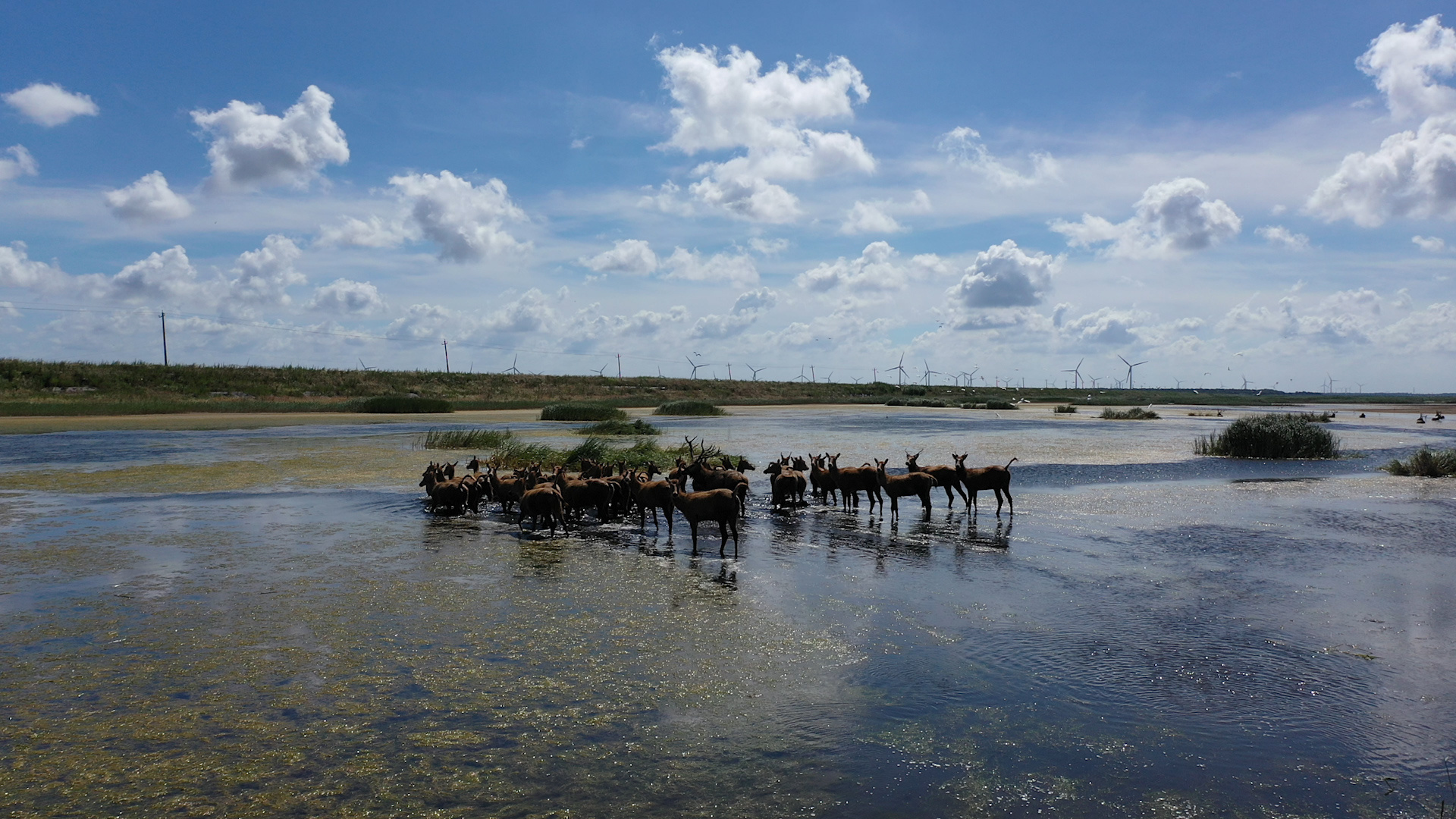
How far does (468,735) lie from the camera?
20.1 feet

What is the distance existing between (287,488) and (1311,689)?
20918 millimetres

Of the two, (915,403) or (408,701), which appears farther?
(915,403)

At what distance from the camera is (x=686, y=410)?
66562mm

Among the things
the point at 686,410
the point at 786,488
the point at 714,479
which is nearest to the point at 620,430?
the point at 714,479

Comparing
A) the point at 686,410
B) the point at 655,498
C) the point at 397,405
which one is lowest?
the point at 655,498

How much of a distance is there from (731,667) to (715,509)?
215 inches

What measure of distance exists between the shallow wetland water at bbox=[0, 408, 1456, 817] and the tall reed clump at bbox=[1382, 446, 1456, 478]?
959 centimetres

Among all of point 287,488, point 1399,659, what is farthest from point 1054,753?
point 287,488

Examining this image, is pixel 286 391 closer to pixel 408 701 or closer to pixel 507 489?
pixel 507 489

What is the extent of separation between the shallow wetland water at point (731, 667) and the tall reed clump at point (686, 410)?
49.4m

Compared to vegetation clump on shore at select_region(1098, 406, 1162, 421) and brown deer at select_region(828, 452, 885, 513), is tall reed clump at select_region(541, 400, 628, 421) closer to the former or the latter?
vegetation clump on shore at select_region(1098, 406, 1162, 421)

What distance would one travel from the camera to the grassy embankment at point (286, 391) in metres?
60.9

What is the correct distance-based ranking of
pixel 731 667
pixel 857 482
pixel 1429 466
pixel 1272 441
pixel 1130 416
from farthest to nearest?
1. pixel 1130 416
2. pixel 1272 441
3. pixel 1429 466
4. pixel 857 482
5. pixel 731 667

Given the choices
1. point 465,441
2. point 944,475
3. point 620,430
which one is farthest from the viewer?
point 620,430
